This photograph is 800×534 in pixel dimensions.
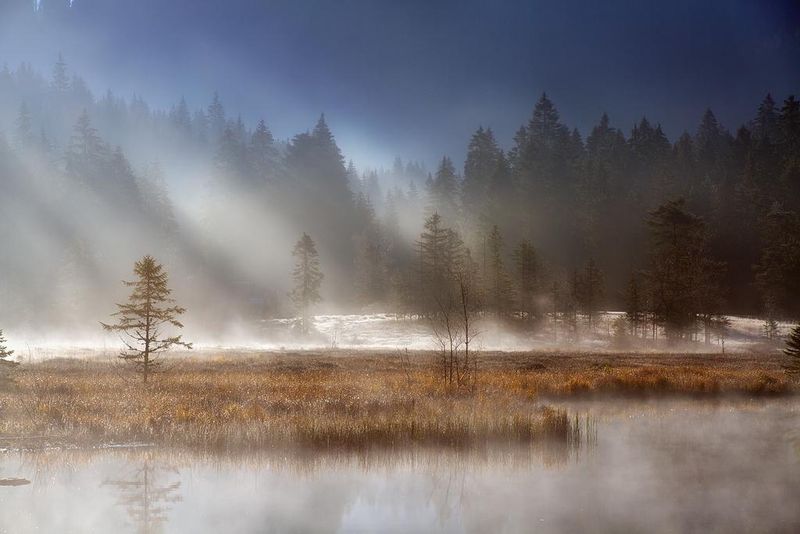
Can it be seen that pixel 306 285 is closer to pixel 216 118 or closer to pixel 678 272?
pixel 678 272

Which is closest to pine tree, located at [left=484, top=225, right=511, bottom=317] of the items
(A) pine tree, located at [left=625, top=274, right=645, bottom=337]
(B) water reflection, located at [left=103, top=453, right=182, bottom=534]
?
(A) pine tree, located at [left=625, top=274, right=645, bottom=337]

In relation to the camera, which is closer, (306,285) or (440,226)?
(306,285)

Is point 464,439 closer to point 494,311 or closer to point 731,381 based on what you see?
point 731,381

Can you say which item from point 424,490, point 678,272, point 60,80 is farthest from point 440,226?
point 60,80

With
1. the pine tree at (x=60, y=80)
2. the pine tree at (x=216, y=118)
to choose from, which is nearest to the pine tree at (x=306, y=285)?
the pine tree at (x=216, y=118)

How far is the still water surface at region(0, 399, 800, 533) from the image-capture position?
1168 cm

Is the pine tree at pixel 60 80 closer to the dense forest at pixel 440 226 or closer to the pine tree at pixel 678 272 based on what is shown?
the dense forest at pixel 440 226

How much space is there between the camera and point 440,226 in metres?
99.2

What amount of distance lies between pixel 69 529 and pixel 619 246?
9859cm

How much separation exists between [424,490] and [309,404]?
784 cm

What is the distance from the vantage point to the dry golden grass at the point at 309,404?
17406 mm

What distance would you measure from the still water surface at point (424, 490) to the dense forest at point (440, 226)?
5517cm

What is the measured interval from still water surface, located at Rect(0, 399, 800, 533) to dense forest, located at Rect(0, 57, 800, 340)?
55173 millimetres

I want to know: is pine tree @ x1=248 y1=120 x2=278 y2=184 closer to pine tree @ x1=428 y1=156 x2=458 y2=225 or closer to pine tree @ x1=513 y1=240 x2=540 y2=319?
pine tree @ x1=428 y1=156 x2=458 y2=225
